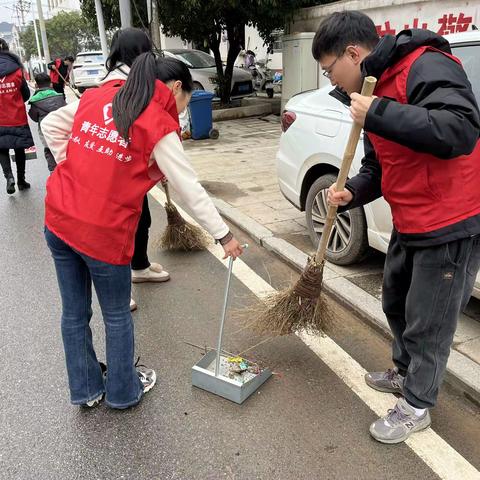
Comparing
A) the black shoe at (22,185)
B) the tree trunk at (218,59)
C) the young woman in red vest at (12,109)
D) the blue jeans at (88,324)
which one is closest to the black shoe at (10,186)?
the young woman in red vest at (12,109)

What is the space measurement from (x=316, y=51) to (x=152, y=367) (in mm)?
1884

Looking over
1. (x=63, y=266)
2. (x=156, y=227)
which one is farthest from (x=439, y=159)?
(x=156, y=227)

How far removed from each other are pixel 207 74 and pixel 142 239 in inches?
445

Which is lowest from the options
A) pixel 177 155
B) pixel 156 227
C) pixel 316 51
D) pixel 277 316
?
pixel 156 227

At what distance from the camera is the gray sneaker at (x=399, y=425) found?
219 centimetres

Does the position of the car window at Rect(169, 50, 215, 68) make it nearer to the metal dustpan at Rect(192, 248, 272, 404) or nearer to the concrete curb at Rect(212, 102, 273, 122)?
the concrete curb at Rect(212, 102, 273, 122)

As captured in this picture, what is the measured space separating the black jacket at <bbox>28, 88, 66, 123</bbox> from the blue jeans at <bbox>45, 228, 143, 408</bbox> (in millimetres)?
4341

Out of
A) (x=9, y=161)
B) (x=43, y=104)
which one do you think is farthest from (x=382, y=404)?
(x=9, y=161)

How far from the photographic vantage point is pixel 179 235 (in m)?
4.37

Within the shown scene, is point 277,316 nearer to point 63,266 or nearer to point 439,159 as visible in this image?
point 63,266

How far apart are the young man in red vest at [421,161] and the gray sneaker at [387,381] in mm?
332

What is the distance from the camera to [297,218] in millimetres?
5145

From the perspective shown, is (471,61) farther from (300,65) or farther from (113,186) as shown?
(300,65)

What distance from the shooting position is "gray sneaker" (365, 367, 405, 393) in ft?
8.28
